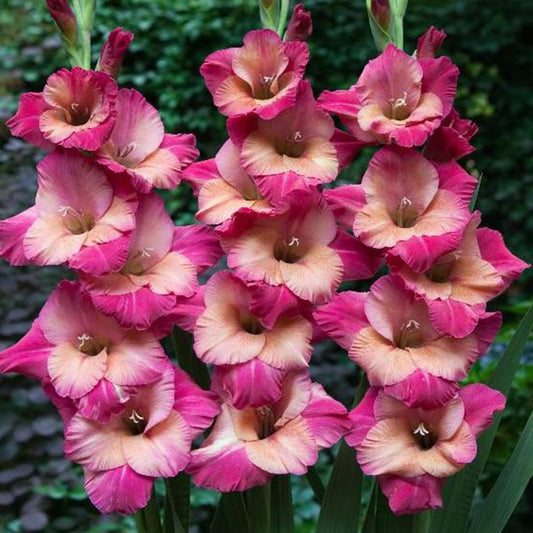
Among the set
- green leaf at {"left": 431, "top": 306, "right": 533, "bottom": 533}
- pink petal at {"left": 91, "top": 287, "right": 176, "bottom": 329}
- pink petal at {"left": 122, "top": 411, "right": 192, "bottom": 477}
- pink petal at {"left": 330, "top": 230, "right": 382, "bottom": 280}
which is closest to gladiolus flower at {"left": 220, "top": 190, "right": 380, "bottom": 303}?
pink petal at {"left": 330, "top": 230, "right": 382, "bottom": 280}

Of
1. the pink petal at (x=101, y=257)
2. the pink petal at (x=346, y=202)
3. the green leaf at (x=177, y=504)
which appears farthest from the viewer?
the green leaf at (x=177, y=504)

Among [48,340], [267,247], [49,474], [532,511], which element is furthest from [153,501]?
[532,511]

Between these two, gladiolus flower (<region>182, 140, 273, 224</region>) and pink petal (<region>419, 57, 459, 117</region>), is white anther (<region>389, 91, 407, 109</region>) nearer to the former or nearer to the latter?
pink petal (<region>419, 57, 459, 117</region>)

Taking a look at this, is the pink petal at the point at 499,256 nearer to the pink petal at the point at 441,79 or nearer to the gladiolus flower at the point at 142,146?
the pink petal at the point at 441,79

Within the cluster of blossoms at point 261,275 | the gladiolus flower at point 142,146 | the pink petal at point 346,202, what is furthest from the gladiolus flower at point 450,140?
the gladiolus flower at point 142,146

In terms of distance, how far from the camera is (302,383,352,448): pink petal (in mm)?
1215

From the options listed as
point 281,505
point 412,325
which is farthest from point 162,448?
point 412,325

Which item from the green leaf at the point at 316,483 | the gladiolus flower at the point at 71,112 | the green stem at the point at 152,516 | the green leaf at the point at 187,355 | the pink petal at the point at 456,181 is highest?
the gladiolus flower at the point at 71,112

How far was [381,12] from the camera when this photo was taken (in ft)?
4.22

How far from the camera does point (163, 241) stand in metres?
1.27

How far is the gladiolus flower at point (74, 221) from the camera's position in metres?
1.18

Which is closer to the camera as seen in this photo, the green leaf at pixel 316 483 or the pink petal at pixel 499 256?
the pink petal at pixel 499 256

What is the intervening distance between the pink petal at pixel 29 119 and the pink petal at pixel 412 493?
23.5 inches

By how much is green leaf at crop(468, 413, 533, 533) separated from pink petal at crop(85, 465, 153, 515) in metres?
0.51
